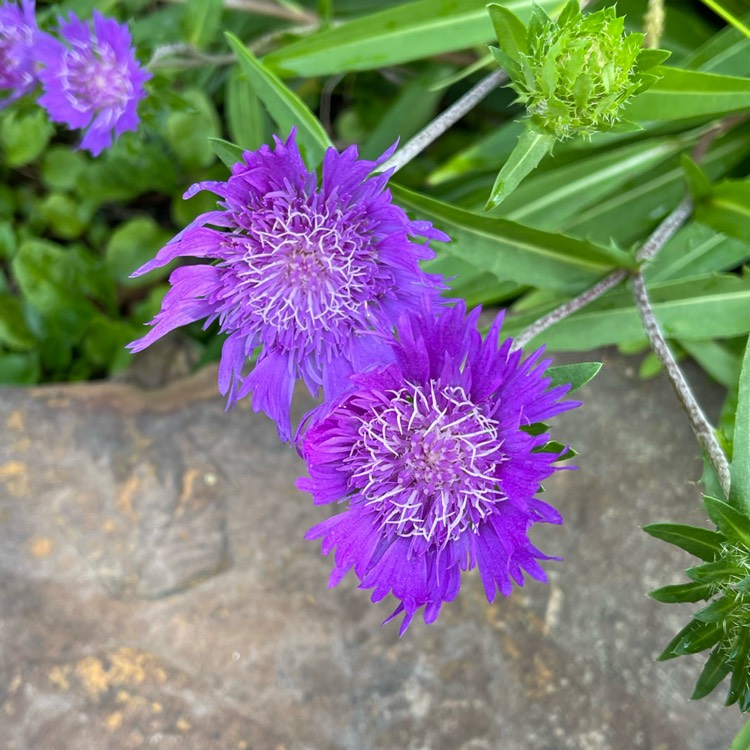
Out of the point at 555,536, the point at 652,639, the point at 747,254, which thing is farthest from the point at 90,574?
the point at 747,254

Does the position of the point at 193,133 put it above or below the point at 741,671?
above

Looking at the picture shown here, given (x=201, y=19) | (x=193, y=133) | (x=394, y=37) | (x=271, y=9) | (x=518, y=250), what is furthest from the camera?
(x=193, y=133)

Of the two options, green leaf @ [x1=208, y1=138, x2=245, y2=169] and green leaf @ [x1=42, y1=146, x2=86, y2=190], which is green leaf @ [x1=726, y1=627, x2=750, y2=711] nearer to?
green leaf @ [x1=208, y1=138, x2=245, y2=169]

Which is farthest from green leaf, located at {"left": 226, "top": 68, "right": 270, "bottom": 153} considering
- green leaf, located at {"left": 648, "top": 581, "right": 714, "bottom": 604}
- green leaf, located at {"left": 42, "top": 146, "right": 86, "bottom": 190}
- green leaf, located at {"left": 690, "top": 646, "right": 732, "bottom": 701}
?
green leaf, located at {"left": 690, "top": 646, "right": 732, "bottom": 701}

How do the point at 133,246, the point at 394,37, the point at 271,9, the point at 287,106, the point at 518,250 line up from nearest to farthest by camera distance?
the point at 287,106 < the point at 518,250 < the point at 394,37 < the point at 271,9 < the point at 133,246

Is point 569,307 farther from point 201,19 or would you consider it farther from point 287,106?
point 201,19

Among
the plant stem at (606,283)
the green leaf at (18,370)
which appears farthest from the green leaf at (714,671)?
the green leaf at (18,370)

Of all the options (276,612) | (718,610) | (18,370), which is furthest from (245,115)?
(718,610)
